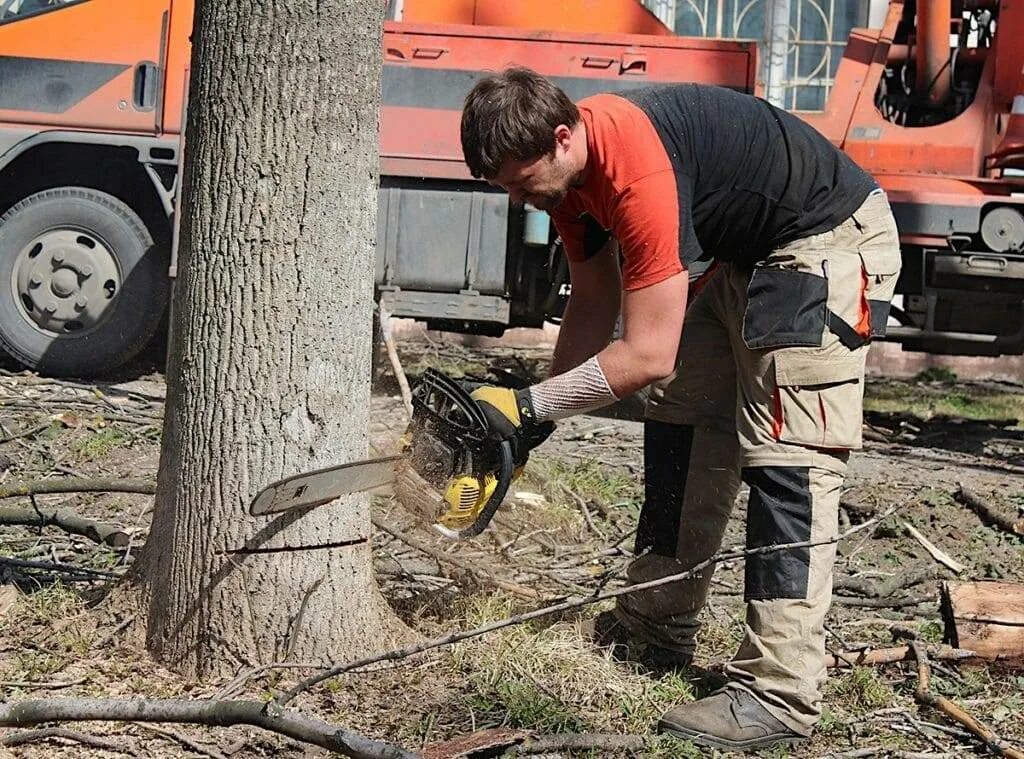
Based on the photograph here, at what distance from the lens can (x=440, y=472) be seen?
280 cm

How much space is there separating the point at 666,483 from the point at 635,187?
100cm

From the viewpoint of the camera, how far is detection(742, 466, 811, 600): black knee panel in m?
2.78

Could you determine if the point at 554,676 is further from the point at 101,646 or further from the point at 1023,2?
the point at 1023,2

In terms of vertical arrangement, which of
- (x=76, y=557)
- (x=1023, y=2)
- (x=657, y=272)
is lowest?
(x=76, y=557)

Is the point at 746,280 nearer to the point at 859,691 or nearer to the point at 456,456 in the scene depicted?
the point at 456,456

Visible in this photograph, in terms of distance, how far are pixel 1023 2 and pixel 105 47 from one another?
200 inches

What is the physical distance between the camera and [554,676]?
9.91 ft

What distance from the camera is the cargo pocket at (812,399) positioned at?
9.18 feet

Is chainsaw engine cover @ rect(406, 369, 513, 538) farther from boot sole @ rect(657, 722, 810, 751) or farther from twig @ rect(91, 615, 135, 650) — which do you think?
twig @ rect(91, 615, 135, 650)

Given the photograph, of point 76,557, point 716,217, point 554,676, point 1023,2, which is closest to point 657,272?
point 716,217

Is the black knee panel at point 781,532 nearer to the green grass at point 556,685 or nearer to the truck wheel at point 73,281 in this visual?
the green grass at point 556,685

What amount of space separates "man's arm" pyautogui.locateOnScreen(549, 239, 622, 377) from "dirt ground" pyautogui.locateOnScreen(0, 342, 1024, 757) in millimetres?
636

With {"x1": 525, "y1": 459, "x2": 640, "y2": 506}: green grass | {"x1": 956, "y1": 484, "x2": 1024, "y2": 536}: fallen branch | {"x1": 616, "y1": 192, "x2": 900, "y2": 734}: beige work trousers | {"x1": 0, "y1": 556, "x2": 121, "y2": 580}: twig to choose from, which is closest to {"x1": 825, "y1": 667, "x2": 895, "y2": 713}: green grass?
{"x1": 616, "y1": 192, "x2": 900, "y2": 734}: beige work trousers

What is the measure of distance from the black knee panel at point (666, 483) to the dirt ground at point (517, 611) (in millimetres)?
252
